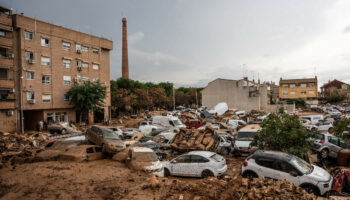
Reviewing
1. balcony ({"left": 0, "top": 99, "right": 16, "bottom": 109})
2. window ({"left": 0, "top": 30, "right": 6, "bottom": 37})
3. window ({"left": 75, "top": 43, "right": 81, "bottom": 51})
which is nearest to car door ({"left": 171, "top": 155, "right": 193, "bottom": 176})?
balcony ({"left": 0, "top": 99, "right": 16, "bottom": 109})

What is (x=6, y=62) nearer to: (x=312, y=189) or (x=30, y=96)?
(x=30, y=96)

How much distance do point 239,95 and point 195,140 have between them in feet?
121

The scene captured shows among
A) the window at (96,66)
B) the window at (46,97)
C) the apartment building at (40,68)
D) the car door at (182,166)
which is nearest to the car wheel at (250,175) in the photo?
the car door at (182,166)

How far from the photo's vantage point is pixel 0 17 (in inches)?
979

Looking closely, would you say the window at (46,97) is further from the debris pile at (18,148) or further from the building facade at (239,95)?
the building facade at (239,95)

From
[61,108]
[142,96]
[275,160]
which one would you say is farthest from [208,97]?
[275,160]

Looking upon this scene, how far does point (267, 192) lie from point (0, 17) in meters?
31.1

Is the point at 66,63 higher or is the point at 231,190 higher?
the point at 66,63

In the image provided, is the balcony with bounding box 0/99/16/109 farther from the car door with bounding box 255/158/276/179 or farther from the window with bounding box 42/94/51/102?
the car door with bounding box 255/158/276/179

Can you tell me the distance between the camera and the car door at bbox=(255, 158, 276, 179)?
29.1ft

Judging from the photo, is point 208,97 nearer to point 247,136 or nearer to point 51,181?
point 247,136

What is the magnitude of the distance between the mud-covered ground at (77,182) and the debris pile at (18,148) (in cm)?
167

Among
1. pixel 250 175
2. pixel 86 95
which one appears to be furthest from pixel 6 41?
pixel 250 175

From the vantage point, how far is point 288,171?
336 inches
